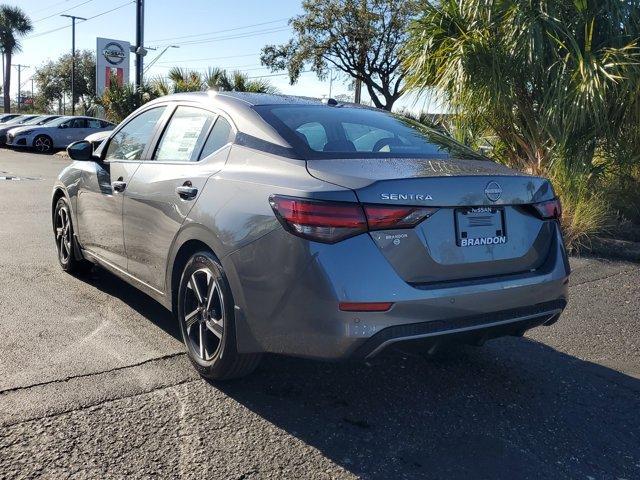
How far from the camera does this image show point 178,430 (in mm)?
3135

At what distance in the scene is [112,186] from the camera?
4605 millimetres

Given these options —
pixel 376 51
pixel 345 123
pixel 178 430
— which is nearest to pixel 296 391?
pixel 178 430

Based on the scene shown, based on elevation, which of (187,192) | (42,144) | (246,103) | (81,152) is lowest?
(42,144)

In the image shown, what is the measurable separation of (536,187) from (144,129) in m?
2.74

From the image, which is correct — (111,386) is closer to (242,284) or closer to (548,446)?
(242,284)

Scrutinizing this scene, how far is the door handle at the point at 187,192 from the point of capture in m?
3.65

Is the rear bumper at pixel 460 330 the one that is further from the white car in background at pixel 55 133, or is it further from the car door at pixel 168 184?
the white car in background at pixel 55 133

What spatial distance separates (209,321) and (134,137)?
1864 mm

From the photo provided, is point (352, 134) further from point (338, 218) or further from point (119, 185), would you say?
point (119, 185)

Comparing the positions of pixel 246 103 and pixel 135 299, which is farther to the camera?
pixel 135 299

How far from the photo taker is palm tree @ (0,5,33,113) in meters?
56.3

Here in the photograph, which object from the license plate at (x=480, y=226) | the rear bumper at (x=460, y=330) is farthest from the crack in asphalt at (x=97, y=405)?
the license plate at (x=480, y=226)

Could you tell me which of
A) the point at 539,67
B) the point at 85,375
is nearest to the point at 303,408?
the point at 85,375

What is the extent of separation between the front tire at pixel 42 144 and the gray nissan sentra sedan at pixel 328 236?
2294cm
